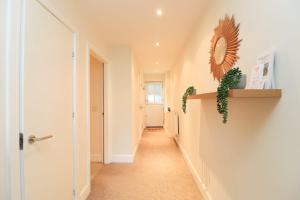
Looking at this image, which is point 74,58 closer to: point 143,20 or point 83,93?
point 83,93

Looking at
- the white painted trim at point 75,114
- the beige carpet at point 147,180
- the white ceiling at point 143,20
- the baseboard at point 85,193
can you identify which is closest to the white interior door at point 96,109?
the beige carpet at point 147,180

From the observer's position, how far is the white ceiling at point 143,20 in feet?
7.35

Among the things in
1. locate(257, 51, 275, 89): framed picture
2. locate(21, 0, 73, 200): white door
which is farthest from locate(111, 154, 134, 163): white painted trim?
locate(257, 51, 275, 89): framed picture

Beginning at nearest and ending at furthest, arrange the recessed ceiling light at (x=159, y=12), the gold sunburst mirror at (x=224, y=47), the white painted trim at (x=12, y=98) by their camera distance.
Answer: the white painted trim at (x=12, y=98), the gold sunburst mirror at (x=224, y=47), the recessed ceiling light at (x=159, y=12)

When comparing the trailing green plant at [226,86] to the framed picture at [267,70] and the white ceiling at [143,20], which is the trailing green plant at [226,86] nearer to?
the framed picture at [267,70]

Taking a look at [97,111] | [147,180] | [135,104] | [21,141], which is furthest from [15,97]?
[135,104]

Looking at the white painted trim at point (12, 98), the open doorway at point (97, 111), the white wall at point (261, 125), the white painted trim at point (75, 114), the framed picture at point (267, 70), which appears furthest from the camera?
the open doorway at point (97, 111)

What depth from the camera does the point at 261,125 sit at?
117 cm

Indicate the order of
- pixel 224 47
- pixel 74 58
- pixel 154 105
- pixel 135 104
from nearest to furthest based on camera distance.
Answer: pixel 224 47
pixel 74 58
pixel 135 104
pixel 154 105

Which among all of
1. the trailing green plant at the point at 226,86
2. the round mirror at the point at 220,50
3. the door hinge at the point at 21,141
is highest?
the round mirror at the point at 220,50

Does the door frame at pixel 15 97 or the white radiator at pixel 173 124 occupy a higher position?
the door frame at pixel 15 97

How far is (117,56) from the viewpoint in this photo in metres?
3.86

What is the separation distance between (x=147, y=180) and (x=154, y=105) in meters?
5.76

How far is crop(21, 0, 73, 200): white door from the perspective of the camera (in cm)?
136
